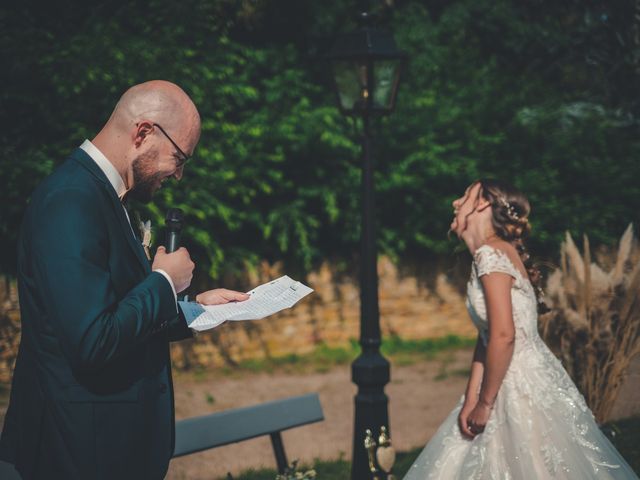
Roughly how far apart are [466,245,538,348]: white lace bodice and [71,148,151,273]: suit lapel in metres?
1.85

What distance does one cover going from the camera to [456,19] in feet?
47.6

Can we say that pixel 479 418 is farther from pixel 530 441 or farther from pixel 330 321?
pixel 330 321

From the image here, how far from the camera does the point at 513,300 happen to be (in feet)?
12.4

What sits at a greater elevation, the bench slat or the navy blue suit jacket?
the navy blue suit jacket

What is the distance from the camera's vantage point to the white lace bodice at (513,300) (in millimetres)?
3674

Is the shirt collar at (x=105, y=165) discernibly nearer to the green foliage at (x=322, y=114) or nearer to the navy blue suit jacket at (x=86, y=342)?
the navy blue suit jacket at (x=86, y=342)

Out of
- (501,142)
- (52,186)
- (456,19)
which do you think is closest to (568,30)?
(456,19)

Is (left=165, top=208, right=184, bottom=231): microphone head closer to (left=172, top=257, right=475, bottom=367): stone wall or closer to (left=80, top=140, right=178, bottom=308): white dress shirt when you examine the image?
(left=80, top=140, right=178, bottom=308): white dress shirt

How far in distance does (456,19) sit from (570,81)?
8.44 ft

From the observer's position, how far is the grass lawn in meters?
5.77

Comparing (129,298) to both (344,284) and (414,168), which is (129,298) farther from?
(414,168)

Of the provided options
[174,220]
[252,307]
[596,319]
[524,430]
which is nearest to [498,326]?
[524,430]

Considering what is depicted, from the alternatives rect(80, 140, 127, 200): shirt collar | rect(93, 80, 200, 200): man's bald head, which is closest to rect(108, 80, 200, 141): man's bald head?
rect(93, 80, 200, 200): man's bald head

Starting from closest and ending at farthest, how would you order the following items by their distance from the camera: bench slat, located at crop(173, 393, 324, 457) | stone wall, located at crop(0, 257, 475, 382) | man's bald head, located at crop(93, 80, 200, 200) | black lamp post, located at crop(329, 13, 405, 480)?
man's bald head, located at crop(93, 80, 200, 200) → bench slat, located at crop(173, 393, 324, 457) → black lamp post, located at crop(329, 13, 405, 480) → stone wall, located at crop(0, 257, 475, 382)
